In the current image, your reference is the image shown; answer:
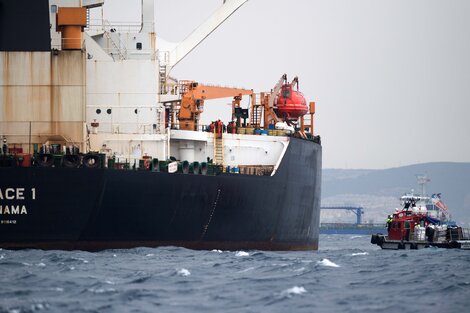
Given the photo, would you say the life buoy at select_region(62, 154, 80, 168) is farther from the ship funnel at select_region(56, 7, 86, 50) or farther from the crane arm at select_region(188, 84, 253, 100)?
the crane arm at select_region(188, 84, 253, 100)

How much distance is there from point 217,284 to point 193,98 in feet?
88.5

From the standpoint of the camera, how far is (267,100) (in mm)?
73875

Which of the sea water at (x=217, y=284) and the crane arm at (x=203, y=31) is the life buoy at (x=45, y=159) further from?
the crane arm at (x=203, y=31)

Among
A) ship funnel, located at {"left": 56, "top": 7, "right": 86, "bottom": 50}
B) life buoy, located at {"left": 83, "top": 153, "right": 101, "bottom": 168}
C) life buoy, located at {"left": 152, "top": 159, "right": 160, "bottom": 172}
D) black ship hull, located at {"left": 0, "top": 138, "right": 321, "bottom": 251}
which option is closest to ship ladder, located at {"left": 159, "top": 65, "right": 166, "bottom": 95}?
black ship hull, located at {"left": 0, "top": 138, "right": 321, "bottom": 251}

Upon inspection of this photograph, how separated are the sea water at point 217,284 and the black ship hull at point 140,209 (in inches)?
50.3

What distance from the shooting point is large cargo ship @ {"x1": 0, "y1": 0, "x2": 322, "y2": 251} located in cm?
5469

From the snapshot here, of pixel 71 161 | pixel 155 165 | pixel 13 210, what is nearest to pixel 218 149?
pixel 155 165

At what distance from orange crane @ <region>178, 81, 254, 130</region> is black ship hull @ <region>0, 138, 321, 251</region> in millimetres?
4988

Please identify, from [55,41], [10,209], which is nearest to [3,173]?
[10,209]

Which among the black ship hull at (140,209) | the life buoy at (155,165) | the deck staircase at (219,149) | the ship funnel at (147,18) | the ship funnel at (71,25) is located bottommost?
the black ship hull at (140,209)

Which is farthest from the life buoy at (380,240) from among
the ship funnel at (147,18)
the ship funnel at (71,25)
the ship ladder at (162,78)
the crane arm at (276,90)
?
Result: the ship funnel at (71,25)

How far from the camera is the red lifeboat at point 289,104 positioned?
242 ft

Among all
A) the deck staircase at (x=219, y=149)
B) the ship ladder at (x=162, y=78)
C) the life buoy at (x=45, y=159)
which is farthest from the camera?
the ship ladder at (x=162, y=78)

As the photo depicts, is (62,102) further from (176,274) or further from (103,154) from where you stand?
(176,274)
